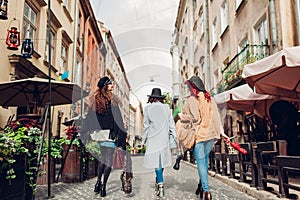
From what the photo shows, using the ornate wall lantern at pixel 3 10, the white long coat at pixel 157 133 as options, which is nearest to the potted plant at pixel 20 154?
the white long coat at pixel 157 133

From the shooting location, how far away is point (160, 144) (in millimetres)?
5375

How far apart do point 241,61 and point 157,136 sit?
651 centimetres

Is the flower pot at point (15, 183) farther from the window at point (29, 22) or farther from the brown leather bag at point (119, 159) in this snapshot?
the window at point (29, 22)

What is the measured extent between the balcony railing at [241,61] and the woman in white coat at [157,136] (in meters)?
5.40

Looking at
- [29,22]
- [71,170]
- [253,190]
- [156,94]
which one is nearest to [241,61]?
[156,94]

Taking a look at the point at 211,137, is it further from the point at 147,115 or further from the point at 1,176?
the point at 1,176

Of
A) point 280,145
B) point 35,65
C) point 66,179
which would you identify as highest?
point 35,65

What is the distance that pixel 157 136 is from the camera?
538 cm

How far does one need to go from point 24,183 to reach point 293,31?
301 inches

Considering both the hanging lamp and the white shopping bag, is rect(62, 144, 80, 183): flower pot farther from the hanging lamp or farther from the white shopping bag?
the hanging lamp

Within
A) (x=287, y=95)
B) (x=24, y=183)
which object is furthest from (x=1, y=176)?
(x=287, y=95)

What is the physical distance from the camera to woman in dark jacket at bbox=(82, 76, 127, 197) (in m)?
5.19

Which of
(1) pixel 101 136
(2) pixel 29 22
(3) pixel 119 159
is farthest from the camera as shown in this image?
(2) pixel 29 22

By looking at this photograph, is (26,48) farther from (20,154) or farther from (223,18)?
(223,18)
